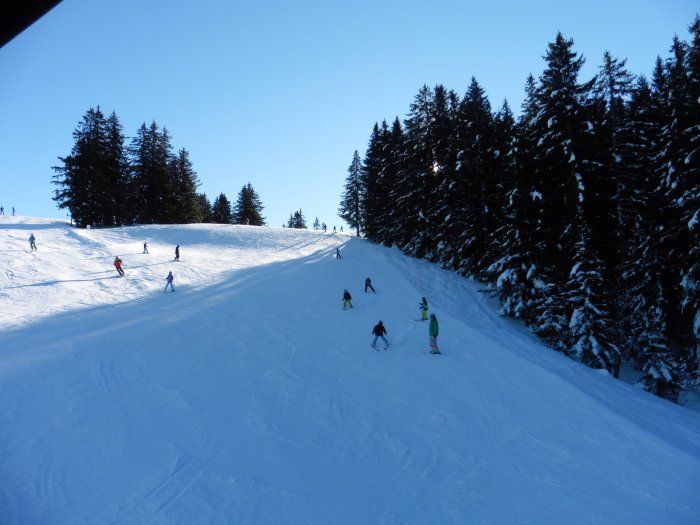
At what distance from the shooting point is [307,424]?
12195 mm

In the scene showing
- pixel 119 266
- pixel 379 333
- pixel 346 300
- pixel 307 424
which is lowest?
pixel 307 424

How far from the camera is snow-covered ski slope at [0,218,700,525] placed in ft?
29.9

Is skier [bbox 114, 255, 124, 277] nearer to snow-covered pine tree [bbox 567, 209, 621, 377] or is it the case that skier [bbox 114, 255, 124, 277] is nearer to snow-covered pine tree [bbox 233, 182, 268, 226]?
snow-covered pine tree [bbox 567, 209, 621, 377]

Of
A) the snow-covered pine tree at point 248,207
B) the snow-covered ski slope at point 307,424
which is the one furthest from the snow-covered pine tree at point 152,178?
the snow-covered ski slope at point 307,424

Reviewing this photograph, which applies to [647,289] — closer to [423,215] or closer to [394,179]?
[423,215]

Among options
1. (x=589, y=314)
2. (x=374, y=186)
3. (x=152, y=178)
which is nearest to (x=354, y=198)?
(x=374, y=186)

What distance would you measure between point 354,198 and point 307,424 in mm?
54057

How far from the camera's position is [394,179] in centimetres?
4944

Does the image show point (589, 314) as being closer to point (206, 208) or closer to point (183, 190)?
point (183, 190)

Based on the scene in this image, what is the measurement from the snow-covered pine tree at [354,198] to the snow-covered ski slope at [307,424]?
134ft

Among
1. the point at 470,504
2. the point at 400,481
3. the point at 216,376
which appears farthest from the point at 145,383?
the point at 470,504

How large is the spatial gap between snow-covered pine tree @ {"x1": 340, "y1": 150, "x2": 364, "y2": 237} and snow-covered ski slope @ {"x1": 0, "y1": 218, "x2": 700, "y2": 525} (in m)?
40.7

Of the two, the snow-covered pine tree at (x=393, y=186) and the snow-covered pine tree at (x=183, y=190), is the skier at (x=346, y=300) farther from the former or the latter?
the snow-covered pine tree at (x=183, y=190)

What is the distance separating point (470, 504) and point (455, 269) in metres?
29.0
